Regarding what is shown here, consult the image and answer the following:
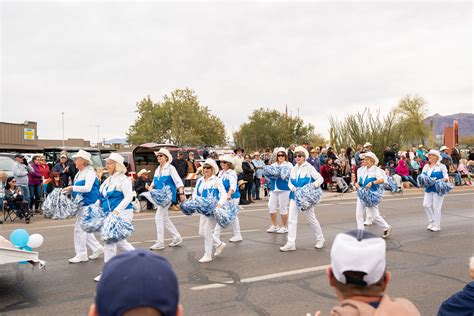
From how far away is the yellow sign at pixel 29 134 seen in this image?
44.8 meters

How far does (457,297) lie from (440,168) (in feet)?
25.5

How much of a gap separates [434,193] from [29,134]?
139 feet

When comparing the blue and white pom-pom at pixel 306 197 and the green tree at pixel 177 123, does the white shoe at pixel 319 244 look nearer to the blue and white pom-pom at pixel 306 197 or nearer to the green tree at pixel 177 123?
the blue and white pom-pom at pixel 306 197

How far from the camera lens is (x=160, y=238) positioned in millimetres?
9164

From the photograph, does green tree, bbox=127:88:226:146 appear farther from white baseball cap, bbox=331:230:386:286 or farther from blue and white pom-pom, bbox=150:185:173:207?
white baseball cap, bbox=331:230:386:286

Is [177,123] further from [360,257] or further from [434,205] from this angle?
[360,257]

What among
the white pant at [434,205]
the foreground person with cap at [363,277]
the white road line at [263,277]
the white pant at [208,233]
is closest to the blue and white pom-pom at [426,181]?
the white pant at [434,205]

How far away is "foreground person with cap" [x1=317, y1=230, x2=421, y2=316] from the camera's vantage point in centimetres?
223

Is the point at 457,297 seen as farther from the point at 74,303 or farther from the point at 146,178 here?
the point at 146,178

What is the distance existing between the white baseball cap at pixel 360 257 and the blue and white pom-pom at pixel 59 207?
667 centimetres

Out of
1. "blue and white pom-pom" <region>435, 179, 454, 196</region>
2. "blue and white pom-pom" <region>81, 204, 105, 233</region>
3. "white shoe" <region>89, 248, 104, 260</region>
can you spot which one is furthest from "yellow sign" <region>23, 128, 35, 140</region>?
"blue and white pom-pom" <region>435, 179, 454, 196</region>

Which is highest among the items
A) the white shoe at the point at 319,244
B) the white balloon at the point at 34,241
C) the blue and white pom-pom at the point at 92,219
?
the blue and white pom-pom at the point at 92,219

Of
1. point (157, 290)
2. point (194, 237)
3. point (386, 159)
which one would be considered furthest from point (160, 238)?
point (386, 159)

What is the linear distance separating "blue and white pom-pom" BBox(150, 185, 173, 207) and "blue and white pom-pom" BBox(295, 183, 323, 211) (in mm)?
2508
